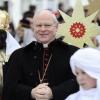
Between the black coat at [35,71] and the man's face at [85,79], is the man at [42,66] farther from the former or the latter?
the man's face at [85,79]

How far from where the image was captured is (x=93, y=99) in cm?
705

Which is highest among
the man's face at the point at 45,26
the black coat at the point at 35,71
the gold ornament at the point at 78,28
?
the man's face at the point at 45,26

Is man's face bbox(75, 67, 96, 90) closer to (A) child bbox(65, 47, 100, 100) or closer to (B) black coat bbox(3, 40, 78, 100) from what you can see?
(A) child bbox(65, 47, 100, 100)

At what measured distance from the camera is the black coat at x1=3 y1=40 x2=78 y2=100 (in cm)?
802

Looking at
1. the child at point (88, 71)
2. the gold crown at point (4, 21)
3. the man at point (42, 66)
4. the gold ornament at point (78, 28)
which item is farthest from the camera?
the gold crown at point (4, 21)

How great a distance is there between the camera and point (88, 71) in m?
6.95

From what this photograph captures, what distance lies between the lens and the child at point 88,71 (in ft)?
22.8

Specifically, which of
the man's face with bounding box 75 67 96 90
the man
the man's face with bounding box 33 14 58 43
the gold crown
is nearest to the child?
the man's face with bounding box 75 67 96 90

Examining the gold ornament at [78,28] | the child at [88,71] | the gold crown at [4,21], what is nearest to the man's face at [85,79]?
the child at [88,71]

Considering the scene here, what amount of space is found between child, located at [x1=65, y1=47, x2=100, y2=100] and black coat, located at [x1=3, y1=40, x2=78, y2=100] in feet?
3.04

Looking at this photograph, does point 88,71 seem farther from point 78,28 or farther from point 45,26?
point 78,28

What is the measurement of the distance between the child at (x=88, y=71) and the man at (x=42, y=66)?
91 cm

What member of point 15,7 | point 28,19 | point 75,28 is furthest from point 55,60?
point 15,7

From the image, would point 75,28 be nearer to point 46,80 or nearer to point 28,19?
point 46,80
